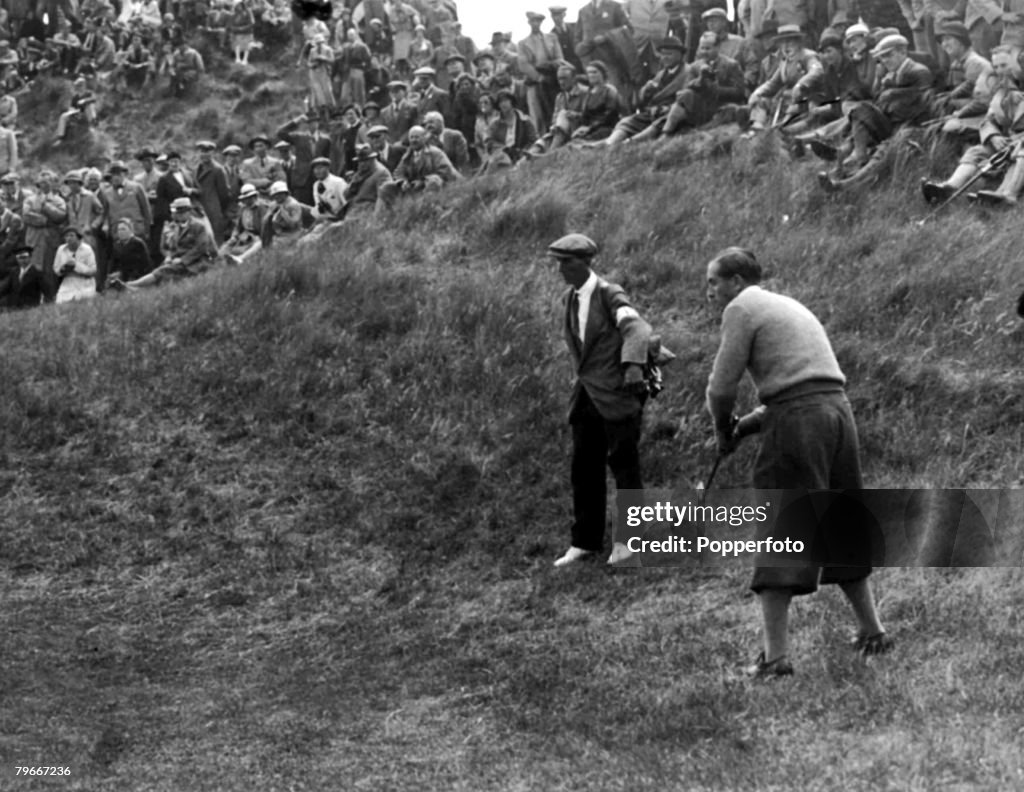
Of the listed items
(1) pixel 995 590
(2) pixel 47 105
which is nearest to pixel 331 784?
(1) pixel 995 590

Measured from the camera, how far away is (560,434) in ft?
42.6

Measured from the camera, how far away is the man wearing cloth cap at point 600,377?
10.5 metres

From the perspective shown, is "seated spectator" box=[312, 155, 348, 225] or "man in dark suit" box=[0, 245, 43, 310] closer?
"seated spectator" box=[312, 155, 348, 225]

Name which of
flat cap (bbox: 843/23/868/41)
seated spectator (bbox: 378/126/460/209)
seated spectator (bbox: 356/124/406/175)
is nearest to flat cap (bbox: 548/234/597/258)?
flat cap (bbox: 843/23/868/41)

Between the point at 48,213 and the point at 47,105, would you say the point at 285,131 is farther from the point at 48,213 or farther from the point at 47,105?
Result: the point at 47,105

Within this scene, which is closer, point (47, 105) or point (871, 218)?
point (871, 218)

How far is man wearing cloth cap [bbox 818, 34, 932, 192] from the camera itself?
16031 millimetres

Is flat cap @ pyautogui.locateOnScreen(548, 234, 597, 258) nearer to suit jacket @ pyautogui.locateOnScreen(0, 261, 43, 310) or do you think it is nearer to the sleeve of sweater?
the sleeve of sweater

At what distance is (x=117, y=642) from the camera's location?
1104 centimetres

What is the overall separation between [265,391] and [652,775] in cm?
818

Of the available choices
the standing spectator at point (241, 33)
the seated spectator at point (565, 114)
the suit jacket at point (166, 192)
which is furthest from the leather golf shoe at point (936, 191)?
the standing spectator at point (241, 33)

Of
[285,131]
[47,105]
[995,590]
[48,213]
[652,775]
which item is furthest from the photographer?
[47,105]

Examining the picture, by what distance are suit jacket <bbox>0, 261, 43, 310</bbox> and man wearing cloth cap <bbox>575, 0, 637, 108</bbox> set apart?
24.4ft

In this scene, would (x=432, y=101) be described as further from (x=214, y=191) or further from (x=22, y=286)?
(x=22, y=286)
